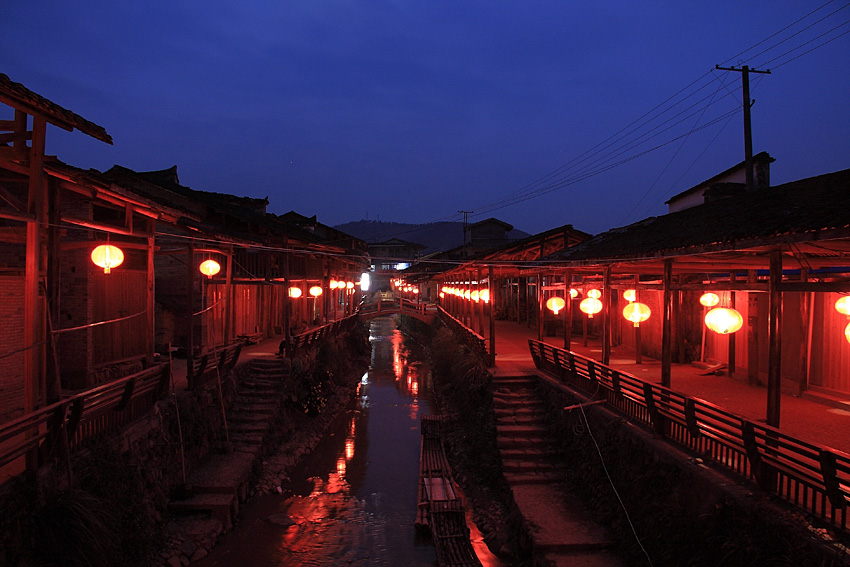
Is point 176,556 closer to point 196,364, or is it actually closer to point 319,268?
point 196,364

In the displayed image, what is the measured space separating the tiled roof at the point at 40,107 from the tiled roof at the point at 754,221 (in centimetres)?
996

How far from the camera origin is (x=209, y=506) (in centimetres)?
940

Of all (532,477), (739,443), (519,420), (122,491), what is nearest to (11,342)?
(122,491)

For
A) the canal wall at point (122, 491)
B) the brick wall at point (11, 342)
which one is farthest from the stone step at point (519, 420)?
the brick wall at point (11, 342)

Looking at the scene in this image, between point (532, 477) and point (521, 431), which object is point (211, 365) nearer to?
point (521, 431)

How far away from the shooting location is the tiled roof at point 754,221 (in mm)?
6105

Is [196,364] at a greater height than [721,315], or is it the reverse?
[721,315]

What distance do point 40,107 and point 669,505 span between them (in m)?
10.6

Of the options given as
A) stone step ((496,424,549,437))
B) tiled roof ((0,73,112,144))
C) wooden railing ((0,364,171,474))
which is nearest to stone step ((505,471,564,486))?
stone step ((496,424,549,437))

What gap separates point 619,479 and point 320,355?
14115 millimetres

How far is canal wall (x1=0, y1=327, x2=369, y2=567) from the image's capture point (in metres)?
5.61

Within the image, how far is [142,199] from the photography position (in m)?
8.80

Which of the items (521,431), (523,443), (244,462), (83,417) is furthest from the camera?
(521,431)

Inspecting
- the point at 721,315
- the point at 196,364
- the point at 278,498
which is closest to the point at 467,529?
the point at 278,498
